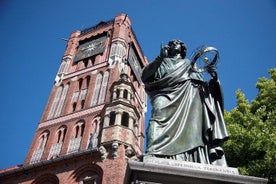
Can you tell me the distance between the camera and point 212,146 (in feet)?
13.5

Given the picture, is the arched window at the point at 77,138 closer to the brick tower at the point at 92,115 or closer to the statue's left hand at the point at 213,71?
the brick tower at the point at 92,115

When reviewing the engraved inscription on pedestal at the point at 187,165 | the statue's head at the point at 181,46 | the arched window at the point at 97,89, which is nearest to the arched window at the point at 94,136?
the arched window at the point at 97,89

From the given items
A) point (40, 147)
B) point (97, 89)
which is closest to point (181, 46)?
point (40, 147)

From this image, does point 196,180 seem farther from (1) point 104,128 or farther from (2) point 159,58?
(1) point 104,128

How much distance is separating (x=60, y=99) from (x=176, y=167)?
30168mm

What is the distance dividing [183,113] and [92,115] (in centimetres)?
2423

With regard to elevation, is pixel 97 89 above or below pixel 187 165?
above

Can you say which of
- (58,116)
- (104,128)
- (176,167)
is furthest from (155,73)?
(58,116)

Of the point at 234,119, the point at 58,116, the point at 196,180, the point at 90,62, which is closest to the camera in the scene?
the point at 196,180

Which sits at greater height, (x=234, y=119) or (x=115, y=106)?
(x=115, y=106)

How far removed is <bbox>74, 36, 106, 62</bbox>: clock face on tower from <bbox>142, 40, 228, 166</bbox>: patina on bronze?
32.3 meters

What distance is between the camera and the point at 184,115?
14.0 ft

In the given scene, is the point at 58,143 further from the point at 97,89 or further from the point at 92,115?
the point at 97,89

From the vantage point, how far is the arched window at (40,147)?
26891 mm
